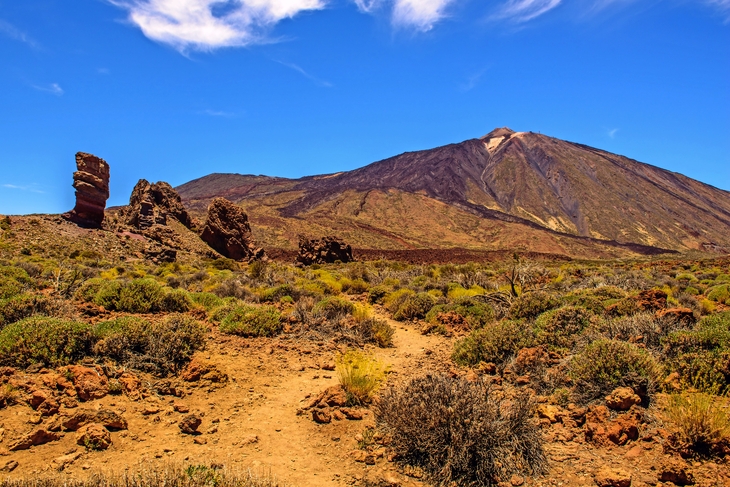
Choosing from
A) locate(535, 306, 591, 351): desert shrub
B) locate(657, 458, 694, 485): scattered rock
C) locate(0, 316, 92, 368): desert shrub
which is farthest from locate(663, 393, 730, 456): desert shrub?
locate(0, 316, 92, 368): desert shrub

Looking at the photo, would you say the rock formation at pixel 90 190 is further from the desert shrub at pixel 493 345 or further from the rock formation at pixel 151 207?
the desert shrub at pixel 493 345

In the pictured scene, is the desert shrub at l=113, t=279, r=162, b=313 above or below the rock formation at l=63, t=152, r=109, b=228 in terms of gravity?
below

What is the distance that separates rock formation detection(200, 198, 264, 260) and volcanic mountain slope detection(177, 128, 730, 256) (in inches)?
831

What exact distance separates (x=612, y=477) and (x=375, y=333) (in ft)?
17.5

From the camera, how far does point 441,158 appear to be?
150m

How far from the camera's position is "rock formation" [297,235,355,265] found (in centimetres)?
2894

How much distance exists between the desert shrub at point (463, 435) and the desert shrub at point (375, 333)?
12.6 feet

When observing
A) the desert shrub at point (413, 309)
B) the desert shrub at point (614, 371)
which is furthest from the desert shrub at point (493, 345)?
the desert shrub at point (413, 309)

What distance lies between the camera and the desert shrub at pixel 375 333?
320 inches

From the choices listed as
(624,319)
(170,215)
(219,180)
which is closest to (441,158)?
(219,180)

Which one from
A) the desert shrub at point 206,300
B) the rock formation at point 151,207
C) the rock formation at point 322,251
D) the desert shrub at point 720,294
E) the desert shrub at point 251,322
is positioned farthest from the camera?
the rock formation at point 151,207

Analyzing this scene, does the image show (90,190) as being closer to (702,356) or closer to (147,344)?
(147,344)

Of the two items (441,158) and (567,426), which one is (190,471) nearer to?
(567,426)

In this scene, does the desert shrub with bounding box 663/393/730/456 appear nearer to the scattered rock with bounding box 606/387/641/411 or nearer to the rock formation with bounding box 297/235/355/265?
the scattered rock with bounding box 606/387/641/411
